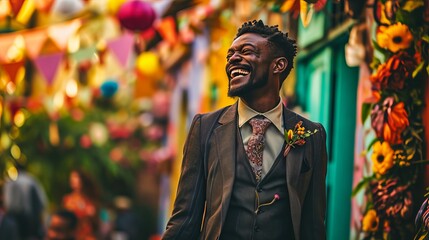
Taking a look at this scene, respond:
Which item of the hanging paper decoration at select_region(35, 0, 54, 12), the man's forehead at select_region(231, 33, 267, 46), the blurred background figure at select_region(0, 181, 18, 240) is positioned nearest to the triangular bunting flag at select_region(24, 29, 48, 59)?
the hanging paper decoration at select_region(35, 0, 54, 12)

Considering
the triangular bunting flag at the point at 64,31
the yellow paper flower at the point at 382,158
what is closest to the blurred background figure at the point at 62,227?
the triangular bunting flag at the point at 64,31

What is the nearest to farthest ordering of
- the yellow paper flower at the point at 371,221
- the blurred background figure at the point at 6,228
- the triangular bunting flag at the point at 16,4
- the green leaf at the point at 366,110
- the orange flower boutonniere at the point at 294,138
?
1. the orange flower boutonniere at the point at 294,138
2. the yellow paper flower at the point at 371,221
3. the green leaf at the point at 366,110
4. the triangular bunting flag at the point at 16,4
5. the blurred background figure at the point at 6,228

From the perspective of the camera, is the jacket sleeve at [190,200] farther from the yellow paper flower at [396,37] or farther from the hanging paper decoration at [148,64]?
the hanging paper decoration at [148,64]

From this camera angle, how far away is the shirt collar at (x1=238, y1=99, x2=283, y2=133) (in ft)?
24.2

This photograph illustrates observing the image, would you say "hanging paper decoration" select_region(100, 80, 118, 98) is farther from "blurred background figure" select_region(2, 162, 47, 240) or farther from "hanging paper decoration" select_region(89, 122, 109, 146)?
"blurred background figure" select_region(2, 162, 47, 240)

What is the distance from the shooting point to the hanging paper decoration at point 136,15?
14.9 metres

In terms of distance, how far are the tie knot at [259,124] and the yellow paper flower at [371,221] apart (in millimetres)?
2193

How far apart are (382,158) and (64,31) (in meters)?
8.13

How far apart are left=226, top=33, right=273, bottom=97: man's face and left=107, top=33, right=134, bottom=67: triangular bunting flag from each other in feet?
28.1

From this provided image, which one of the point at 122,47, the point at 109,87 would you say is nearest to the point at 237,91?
the point at 122,47

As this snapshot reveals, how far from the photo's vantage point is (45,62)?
17.0 meters

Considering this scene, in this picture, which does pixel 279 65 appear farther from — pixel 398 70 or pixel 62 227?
pixel 62 227

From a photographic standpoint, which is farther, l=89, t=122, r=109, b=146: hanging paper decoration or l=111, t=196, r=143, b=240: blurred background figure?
l=89, t=122, r=109, b=146: hanging paper decoration

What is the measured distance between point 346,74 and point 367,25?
1405 mm
